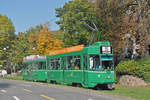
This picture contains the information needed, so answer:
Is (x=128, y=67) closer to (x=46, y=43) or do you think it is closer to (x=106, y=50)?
(x=106, y=50)

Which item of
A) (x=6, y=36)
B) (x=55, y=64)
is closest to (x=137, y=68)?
(x=55, y=64)

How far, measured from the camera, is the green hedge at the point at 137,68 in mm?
22359

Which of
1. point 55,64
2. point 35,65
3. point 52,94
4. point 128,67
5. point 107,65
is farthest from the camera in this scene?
point 35,65

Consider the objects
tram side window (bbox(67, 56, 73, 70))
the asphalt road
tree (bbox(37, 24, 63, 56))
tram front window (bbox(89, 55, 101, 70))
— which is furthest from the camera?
tree (bbox(37, 24, 63, 56))

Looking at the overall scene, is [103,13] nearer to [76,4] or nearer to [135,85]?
[135,85]

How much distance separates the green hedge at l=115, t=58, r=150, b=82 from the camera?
73.4 feet

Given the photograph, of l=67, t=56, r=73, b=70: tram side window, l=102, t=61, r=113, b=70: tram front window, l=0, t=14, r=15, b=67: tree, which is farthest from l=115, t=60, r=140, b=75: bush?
l=0, t=14, r=15, b=67: tree

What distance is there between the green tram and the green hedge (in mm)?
9497

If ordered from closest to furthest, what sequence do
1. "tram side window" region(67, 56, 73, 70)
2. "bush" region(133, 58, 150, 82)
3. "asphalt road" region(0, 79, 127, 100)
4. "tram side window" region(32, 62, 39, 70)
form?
"asphalt road" region(0, 79, 127, 100) → "bush" region(133, 58, 150, 82) → "tram side window" region(67, 56, 73, 70) → "tram side window" region(32, 62, 39, 70)

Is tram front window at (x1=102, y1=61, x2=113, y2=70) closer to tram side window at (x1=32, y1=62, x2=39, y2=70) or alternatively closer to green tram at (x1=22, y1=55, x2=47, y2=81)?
green tram at (x1=22, y1=55, x2=47, y2=81)

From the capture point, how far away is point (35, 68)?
3375 centimetres

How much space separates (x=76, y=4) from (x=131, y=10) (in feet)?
64.0

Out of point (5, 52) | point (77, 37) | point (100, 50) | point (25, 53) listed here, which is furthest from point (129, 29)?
point (5, 52)

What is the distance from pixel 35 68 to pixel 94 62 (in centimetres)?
1538
